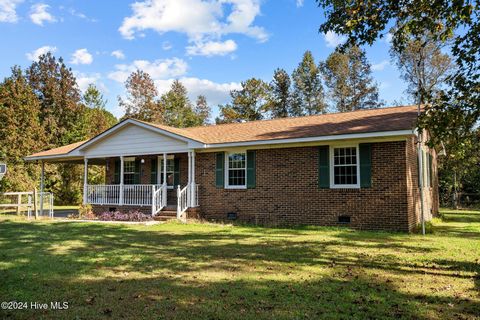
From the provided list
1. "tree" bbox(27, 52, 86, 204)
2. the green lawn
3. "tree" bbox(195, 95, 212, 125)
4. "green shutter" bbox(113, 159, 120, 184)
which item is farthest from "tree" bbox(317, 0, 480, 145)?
"tree" bbox(195, 95, 212, 125)

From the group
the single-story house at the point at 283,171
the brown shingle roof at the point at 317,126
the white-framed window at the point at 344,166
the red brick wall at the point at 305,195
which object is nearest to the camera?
the red brick wall at the point at 305,195

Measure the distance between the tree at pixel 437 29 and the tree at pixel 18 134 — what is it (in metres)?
25.0

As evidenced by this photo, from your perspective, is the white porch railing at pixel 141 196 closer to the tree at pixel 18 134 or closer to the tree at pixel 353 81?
the tree at pixel 18 134

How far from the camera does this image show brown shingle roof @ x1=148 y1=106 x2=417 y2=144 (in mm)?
12273

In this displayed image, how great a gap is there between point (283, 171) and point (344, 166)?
7.05 ft

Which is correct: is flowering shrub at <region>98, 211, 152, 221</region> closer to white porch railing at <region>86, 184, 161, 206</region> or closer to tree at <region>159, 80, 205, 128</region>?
white porch railing at <region>86, 184, 161, 206</region>

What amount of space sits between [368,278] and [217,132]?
12.0 meters

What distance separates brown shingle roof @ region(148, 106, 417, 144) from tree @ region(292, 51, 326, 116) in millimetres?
24817

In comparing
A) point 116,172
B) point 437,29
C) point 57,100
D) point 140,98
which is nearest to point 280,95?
point 140,98

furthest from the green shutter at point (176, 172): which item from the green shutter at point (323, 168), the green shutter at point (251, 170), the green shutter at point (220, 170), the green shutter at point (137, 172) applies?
the green shutter at point (323, 168)

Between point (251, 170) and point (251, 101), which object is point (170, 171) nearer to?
point (251, 170)

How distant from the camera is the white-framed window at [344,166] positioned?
41.1 feet

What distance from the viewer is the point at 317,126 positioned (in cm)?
1420

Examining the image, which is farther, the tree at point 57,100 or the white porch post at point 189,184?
the tree at point 57,100
